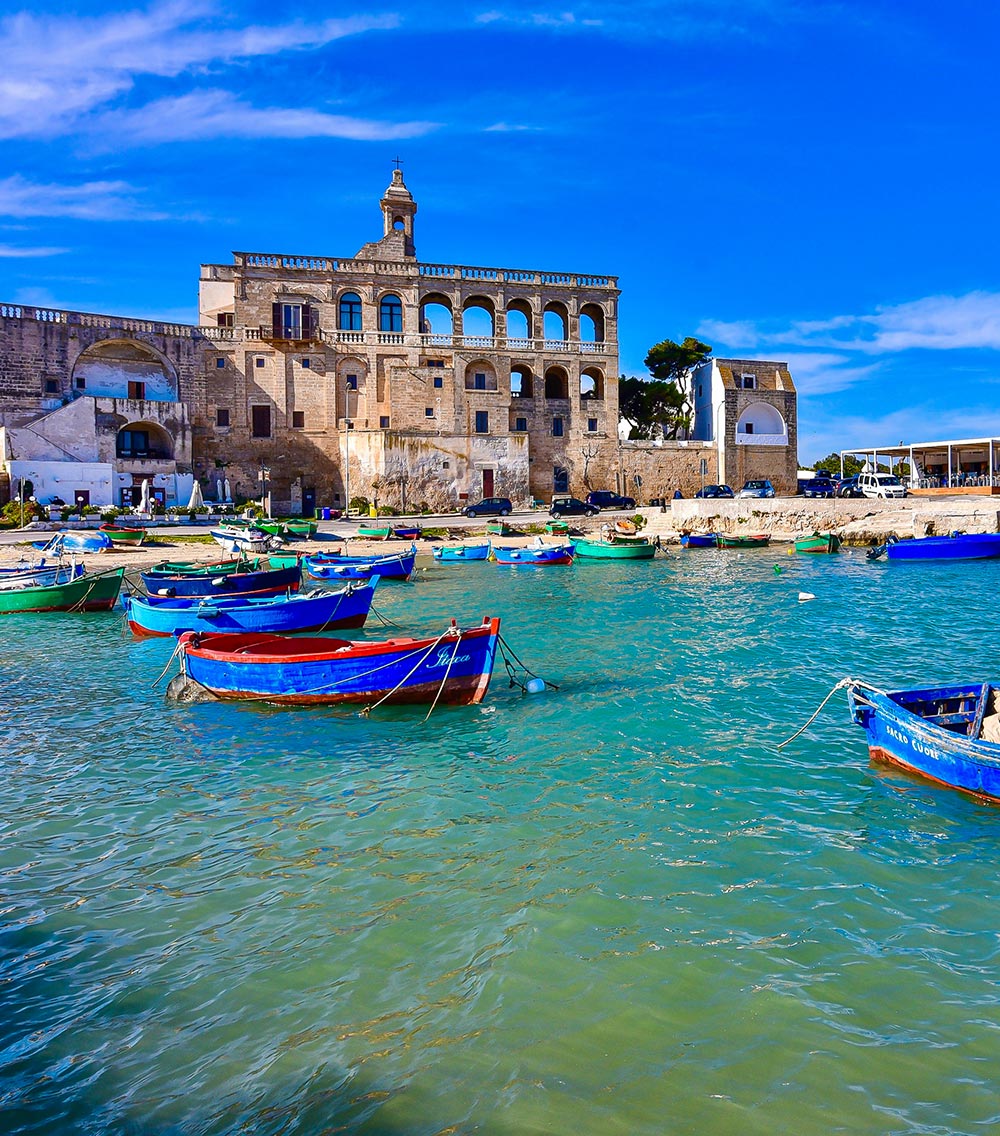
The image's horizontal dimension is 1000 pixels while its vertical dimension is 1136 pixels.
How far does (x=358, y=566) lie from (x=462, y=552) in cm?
882

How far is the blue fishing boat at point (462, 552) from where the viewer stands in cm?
3575

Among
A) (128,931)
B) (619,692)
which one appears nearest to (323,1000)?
(128,931)

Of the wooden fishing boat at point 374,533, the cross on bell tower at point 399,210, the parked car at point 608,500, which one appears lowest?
the wooden fishing boat at point 374,533

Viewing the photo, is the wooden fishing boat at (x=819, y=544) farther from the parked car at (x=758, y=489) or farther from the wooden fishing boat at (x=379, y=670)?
the wooden fishing boat at (x=379, y=670)

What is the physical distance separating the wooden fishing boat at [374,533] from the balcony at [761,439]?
90.0ft

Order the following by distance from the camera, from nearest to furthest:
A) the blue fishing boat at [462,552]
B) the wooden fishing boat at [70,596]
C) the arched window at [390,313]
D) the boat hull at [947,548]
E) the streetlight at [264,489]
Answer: the wooden fishing boat at [70,596] → the boat hull at [947,548] → the blue fishing boat at [462,552] → the streetlight at [264,489] → the arched window at [390,313]

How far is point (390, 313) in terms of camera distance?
177 feet

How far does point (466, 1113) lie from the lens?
13.9 feet

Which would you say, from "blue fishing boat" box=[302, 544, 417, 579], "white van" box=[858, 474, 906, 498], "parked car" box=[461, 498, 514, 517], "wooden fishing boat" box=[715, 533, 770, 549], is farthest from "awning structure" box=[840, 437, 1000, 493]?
"blue fishing boat" box=[302, 544, 417, 579]

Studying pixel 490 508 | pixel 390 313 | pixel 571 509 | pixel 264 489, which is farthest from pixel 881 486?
pixel 264 489

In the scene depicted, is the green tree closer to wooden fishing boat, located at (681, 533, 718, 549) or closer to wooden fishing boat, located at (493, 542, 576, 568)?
wooden fishing boat, located at (681, 533, 718, 549)

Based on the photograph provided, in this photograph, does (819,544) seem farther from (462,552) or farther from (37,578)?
(37,578)

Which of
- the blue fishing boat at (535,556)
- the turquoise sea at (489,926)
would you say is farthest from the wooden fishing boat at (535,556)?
the turquoise sea at (489,926)

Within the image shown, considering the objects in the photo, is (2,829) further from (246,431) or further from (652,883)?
(246,431)
